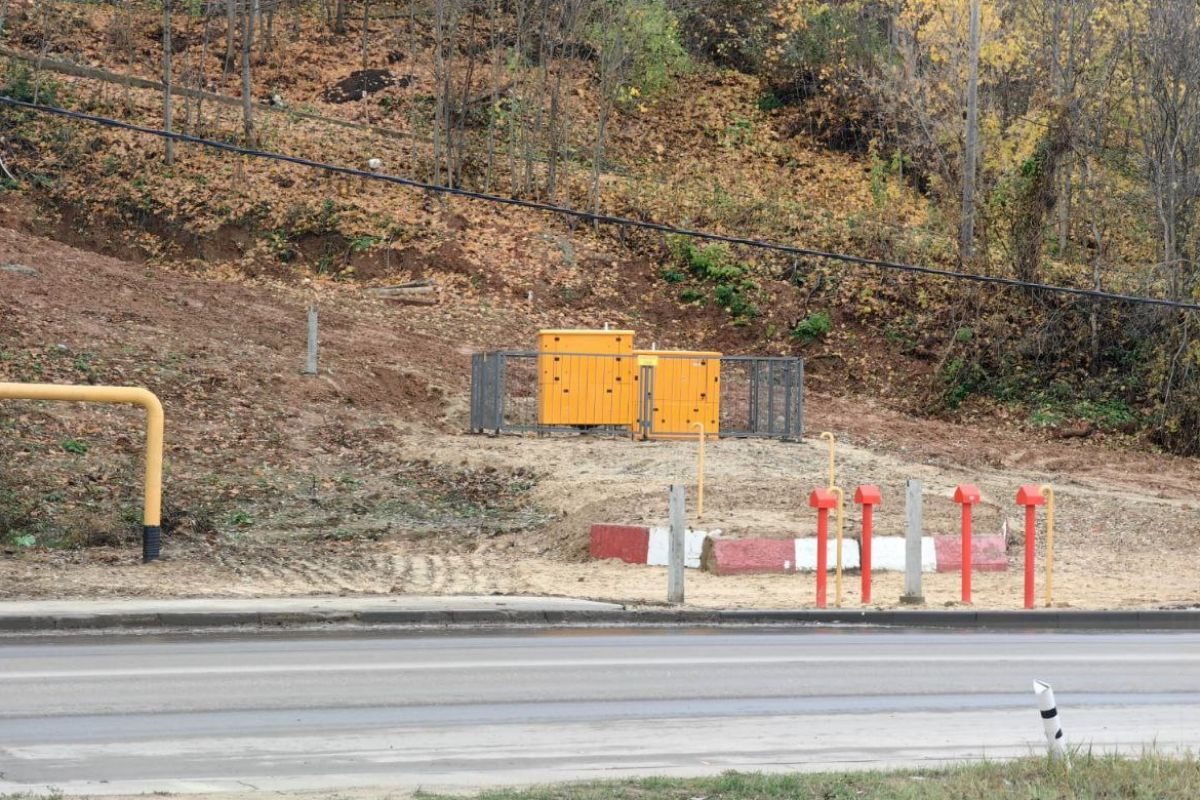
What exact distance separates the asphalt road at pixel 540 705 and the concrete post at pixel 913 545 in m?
2.11

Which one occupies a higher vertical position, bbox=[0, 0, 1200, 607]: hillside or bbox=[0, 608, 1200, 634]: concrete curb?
bbox=[0, 0, 1200, 607]: hillside

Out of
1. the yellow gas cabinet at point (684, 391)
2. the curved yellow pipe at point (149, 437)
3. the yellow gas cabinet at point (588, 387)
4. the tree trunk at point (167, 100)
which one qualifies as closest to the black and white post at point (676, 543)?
the curved yellow pipe at point (149, 437)

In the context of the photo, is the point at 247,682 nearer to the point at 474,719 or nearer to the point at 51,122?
the point at 474,719

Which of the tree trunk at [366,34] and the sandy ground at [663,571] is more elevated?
the tree trunk at [366,34]

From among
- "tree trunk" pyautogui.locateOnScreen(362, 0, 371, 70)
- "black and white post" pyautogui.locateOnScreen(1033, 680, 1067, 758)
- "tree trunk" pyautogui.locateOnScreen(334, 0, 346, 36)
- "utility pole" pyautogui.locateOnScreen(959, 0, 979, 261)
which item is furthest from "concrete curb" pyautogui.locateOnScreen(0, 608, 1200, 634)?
"tree trunk" pyautogui.locateOnScreen(334, 0, 346, 36)

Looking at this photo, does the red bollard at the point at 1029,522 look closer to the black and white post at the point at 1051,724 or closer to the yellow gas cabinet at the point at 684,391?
the black and white post at the point at 1051,724

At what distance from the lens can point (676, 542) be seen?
16391 millimetres

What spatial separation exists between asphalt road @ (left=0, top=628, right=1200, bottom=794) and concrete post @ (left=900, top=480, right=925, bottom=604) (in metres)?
2.11

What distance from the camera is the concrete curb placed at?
14523 millimetres

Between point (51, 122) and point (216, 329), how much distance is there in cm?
1397

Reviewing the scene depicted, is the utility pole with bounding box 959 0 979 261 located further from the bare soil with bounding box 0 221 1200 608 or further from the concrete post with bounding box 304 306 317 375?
the concrete post with bounding box 304 306 317 375

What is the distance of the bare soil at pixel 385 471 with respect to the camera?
1920 centimetres

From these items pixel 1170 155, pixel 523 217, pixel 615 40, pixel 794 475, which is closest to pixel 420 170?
pixel 523 217

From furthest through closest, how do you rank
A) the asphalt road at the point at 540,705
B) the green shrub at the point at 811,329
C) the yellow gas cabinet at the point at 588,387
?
the green shrub at the point at 811,329, the yellow gas cabinet at the point at 588,387, the asphalt road at the point at 540,705
